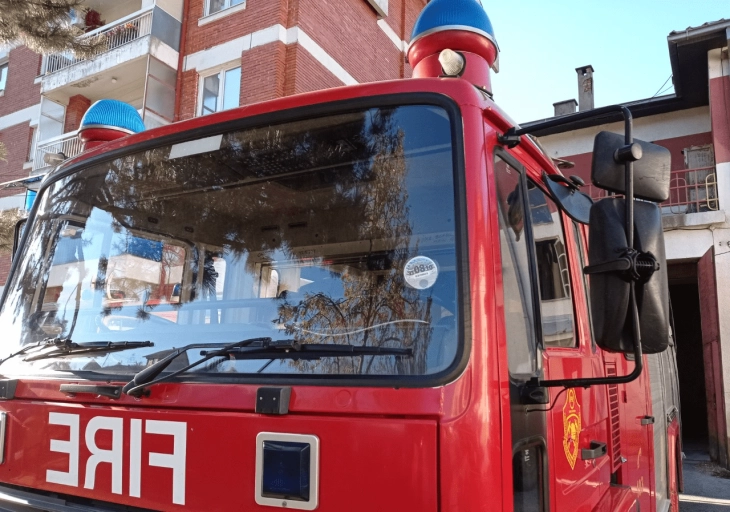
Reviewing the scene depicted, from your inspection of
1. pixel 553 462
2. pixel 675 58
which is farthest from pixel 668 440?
pixel 675 58

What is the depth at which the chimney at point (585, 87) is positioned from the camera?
17688 mm

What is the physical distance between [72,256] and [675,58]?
1251 centimetres

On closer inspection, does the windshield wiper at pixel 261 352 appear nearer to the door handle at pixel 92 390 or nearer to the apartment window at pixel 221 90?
the door handle at pixel 92 390

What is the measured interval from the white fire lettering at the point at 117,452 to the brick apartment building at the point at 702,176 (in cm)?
847

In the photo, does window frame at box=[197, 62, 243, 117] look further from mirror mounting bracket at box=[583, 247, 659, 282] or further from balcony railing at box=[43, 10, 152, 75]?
mirror mounting bracket at box=[583, 247, 659, 282]

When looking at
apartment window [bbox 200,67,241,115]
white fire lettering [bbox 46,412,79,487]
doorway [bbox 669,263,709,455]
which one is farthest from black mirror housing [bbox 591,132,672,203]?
doorway [bbox 669,263,709,455]

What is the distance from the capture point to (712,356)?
1081 cm

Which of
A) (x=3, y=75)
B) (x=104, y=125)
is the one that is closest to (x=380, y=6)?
(x=3, y=75)

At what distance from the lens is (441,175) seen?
1.70 metres

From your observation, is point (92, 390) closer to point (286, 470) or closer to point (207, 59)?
point (286, 470)

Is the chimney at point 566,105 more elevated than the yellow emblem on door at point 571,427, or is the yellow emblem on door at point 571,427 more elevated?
the chimney at point 566,105

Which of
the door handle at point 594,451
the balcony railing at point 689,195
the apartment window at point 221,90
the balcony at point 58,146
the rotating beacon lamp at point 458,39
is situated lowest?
the door handle at point 594,451

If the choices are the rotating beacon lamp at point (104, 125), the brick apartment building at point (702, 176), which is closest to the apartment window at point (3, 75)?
the brick apartment building at point (702, 176)

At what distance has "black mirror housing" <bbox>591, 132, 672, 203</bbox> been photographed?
1.60m
